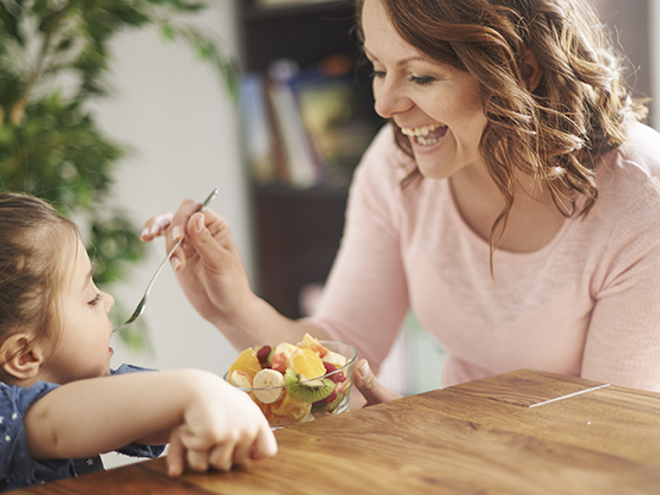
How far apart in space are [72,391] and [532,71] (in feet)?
2.54

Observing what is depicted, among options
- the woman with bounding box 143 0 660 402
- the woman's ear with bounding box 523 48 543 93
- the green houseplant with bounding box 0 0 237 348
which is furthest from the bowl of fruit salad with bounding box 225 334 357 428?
the green houseplant with bounding box 0 0 237 348

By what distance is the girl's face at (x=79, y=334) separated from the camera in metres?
0.74

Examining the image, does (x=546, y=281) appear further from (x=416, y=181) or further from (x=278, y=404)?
(x=278, y=404)

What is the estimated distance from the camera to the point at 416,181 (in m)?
1.25

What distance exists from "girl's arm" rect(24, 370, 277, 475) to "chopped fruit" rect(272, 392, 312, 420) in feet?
0.41

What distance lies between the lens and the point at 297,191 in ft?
7.50

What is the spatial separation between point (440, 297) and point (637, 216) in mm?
373

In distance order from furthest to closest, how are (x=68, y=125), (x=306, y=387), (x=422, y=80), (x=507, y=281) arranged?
(x=68, y=125), (x=507, y=281), (x=422, y=80), (x=306, y=387)

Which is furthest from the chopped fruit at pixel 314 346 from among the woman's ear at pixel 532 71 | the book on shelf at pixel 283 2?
the book on shelf at pixel 283 2

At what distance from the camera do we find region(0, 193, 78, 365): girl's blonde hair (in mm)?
695

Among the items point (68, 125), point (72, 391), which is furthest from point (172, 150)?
point (72, 391)

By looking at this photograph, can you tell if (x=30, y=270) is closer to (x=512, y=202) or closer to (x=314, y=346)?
(x=314, y=346)

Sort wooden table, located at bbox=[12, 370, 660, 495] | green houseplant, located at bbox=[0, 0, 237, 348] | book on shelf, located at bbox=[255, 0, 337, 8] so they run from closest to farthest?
wooden table, located at bbox=[12, 370, 660, 495]
green houseplant, located at bbox=[0, 0, 237, 348]
book on shelf, located at bbox=[255, 0, 337, 8]

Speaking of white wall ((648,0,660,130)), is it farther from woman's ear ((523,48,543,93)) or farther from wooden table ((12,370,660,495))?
wooden table ((12,370,660,495))
